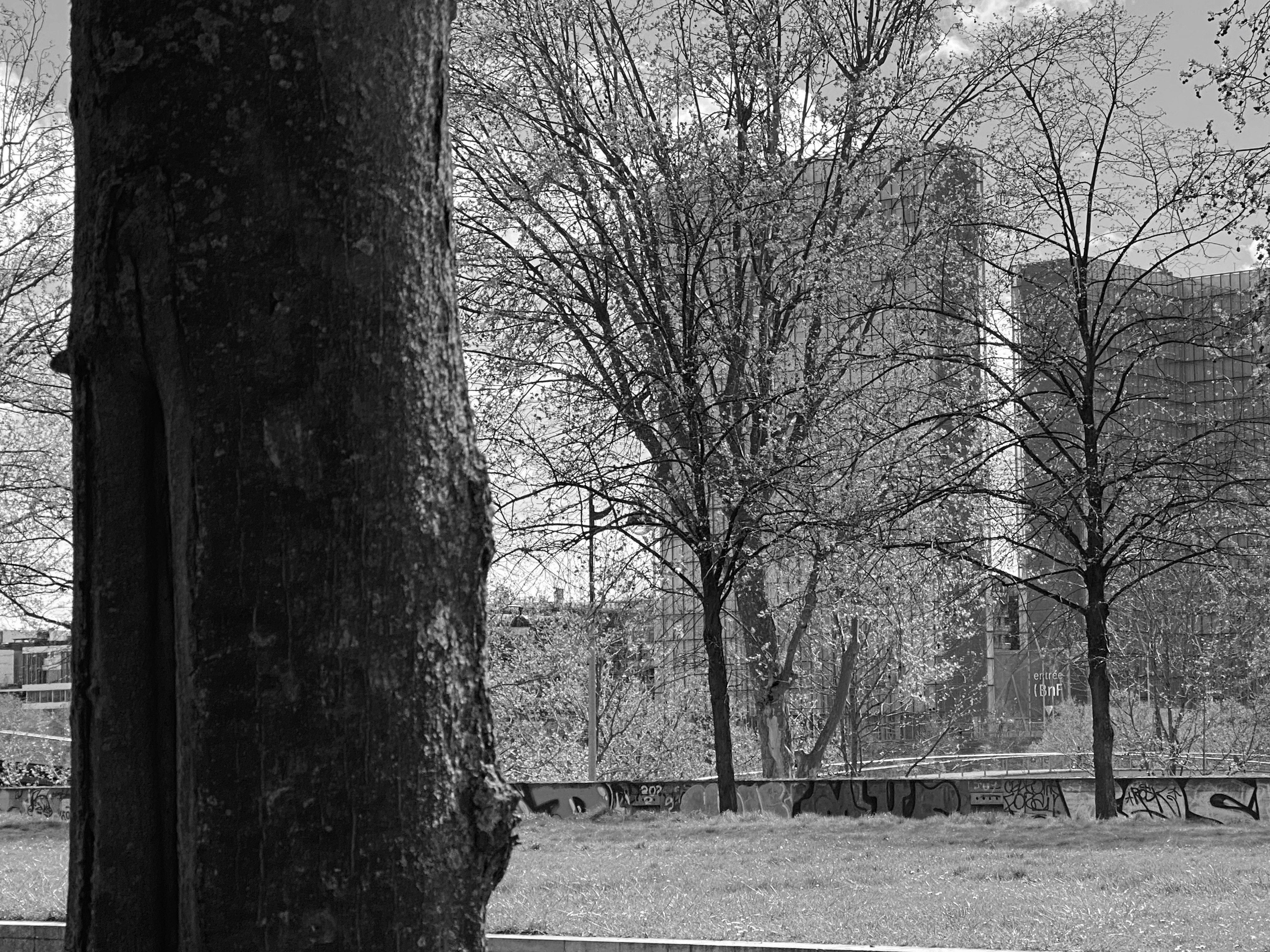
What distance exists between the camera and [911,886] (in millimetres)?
9156

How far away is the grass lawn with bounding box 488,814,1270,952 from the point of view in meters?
7.41

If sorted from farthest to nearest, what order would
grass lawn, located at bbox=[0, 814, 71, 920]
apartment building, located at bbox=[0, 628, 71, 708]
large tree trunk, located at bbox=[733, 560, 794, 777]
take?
1. apartment building, located at bbox=[0, 628, 71, 708]
2. large tree trunk, located at bbox=[733, 560, 794, 777]
3. grass lawn, located at bbox=[0, 814, 71, 920]

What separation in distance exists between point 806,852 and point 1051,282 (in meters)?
10.0

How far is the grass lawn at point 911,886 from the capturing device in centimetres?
741

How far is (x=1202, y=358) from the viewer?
59.0 feet

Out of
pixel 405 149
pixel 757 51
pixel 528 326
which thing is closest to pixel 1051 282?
pixel 757 51

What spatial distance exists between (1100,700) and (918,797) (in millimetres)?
2560

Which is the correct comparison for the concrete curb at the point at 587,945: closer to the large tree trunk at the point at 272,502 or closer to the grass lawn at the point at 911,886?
the grass lawn at the point at 911,886

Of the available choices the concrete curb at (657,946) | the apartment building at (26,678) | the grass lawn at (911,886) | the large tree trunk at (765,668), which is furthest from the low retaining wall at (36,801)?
the apartment building at (26,678)

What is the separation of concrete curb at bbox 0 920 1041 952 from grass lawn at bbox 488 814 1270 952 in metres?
0.22

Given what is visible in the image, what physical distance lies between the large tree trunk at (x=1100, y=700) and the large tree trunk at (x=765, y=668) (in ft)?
13.4

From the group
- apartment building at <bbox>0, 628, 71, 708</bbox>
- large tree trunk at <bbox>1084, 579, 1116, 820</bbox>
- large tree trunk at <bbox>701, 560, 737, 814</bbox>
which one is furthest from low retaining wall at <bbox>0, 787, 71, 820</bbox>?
apartment building at <bbox>0, 628, 71, 708</bbox>

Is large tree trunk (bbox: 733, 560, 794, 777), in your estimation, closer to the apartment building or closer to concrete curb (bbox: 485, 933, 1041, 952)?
concrete curb (bbox: 485, 933, 1041, 952)

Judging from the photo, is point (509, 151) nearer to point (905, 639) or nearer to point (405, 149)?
Answer: point (905, 639)
